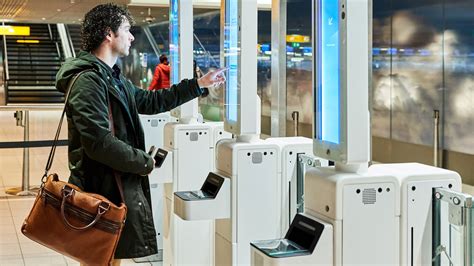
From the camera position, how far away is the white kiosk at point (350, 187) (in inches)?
91.4

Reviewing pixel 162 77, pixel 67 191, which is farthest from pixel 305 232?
pixel 162 77

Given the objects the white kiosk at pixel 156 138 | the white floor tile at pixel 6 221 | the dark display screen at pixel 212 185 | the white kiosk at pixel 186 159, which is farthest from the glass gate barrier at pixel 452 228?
the white floor tile at pixel 6 221

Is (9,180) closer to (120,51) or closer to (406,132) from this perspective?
(406,132)

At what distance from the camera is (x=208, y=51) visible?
44.0 feet

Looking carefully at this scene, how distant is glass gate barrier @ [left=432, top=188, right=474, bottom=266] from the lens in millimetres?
2381

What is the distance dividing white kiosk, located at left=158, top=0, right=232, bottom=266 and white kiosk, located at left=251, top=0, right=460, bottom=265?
2036 mm

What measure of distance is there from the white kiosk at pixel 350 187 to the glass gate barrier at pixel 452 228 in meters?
0.02

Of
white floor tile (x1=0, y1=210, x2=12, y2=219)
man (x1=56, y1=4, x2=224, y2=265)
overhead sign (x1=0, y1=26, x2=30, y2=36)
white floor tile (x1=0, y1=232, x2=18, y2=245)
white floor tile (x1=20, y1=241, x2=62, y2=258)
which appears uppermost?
overhead sign (x1=0, y1=26, x2=30, y2=36)

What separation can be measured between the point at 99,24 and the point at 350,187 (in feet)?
4.18

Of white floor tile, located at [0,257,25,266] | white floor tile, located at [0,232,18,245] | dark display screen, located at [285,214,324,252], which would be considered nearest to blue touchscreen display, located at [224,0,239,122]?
dark display screen, located at [285,214,324,252]

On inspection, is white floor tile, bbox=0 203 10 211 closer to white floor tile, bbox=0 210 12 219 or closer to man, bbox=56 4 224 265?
white floor tile, bbox=0 210 12 219

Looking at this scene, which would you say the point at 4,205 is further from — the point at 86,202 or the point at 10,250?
the point at 86,202

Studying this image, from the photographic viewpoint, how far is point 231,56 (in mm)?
3607

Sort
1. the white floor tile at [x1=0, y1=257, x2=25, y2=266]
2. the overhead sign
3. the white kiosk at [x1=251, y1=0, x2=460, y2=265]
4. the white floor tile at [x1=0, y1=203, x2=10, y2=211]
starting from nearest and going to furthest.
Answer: the white kiosk at [x1=251, y1=0, x2=460, y2=265] → the white floor tile at [x1=0, y1=257, x2=25, y2=266] → the white floor tile at [x1=0, y1=203, x2=10, y2=211] → the overhead sign
